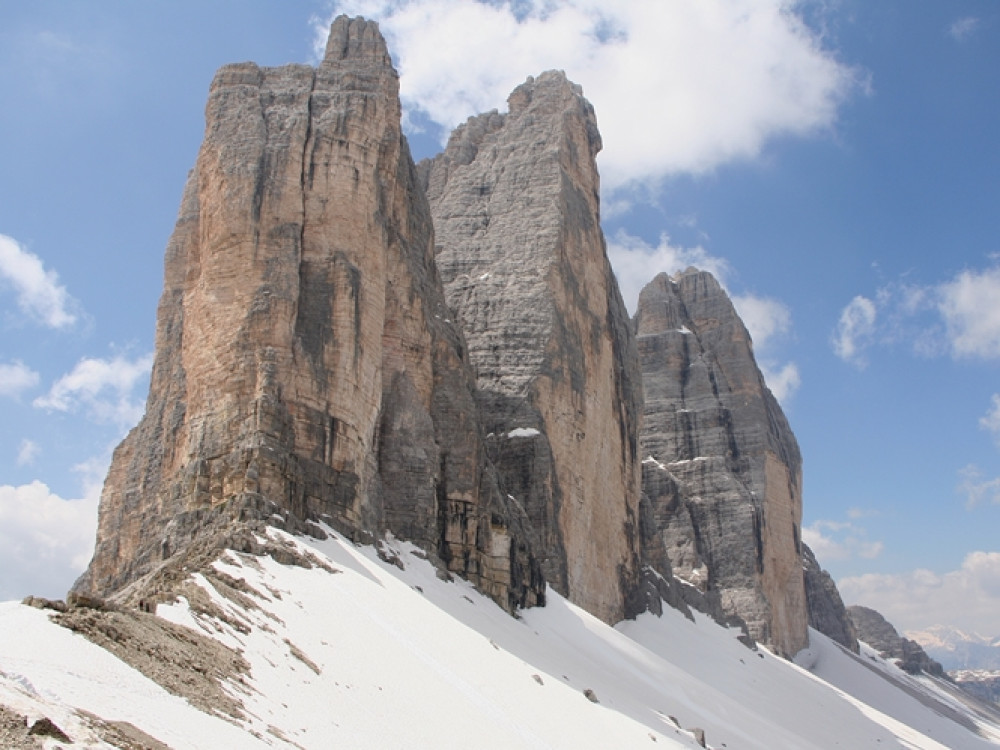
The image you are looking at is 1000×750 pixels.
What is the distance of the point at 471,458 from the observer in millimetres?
37688

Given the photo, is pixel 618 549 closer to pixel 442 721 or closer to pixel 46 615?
pixel 442 721

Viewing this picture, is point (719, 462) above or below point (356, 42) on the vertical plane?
below

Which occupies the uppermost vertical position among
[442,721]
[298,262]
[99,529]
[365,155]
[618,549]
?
[365,155]

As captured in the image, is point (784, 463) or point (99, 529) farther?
point (784, 463)

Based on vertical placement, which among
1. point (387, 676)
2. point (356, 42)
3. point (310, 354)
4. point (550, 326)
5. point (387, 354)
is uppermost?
point (356, 42)

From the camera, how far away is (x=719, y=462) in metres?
81.8

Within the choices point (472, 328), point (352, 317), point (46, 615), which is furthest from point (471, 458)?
point (46, 615)

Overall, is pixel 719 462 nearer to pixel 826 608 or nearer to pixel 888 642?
pixel 826 608

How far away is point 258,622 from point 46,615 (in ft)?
21.6

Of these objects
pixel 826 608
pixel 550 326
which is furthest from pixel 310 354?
pixel 826 608

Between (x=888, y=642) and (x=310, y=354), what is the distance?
332ft

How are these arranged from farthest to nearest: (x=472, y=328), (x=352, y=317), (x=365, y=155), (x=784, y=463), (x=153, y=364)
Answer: (x=784, y=463)
(x=472, y=328)
(x=153, y=364)
(x=365, y=155)
(x=352, y=317)

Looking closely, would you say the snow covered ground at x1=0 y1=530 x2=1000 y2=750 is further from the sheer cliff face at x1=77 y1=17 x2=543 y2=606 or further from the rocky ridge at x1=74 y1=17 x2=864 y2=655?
the sheer cliff face at x1=77 y1=17 x2=543 y2=606

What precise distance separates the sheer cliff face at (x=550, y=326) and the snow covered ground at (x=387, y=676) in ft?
25.0
